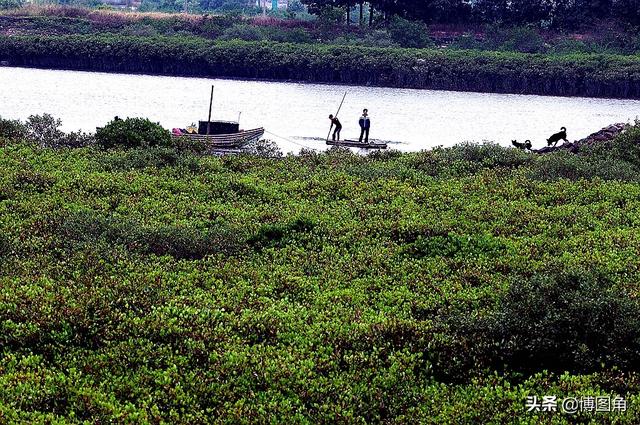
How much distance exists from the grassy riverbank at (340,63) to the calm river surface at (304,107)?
4.25ft

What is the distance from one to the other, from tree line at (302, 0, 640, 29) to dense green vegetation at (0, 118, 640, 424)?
211 ft

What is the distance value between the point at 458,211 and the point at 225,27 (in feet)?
230

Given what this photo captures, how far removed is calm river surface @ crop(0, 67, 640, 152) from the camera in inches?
1837

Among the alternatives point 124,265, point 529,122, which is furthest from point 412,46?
point 124,265

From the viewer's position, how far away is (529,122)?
5291 cm

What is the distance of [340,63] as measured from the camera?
228ft

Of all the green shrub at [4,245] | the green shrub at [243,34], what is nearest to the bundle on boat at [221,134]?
the green shrub at [4,245]

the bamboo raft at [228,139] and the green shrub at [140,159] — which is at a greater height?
the green shrub at [140,159]

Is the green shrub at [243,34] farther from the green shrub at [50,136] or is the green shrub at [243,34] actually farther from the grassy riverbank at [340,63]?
the green shrub at [50,136]

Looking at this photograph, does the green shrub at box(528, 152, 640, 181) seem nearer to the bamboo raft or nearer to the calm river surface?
the bamboo raft

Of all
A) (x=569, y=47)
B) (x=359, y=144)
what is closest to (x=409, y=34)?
(x=569, y=47)

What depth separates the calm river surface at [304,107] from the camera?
153 feet

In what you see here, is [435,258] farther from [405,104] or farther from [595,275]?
[405,104]

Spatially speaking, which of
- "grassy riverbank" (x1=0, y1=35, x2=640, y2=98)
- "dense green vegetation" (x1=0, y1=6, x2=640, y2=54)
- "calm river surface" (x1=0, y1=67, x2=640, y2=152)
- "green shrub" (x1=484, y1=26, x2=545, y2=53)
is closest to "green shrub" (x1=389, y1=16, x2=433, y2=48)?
"dense green vegetation" (x1=0, y1=6, x2=640, y2=54)
